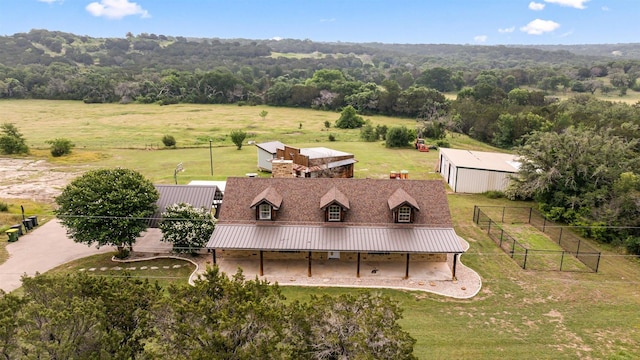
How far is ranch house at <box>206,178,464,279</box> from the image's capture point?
80.5 feet

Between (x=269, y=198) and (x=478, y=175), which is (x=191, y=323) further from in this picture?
(x=478, y=175)

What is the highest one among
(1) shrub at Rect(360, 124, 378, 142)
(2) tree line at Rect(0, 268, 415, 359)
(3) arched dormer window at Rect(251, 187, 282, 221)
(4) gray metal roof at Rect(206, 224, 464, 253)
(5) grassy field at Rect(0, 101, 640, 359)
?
(2) tree line at Rect(0, 268, 415, 359)

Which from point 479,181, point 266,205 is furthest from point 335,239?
point 479,181

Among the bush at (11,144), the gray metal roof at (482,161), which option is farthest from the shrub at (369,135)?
the bush at (11,144)

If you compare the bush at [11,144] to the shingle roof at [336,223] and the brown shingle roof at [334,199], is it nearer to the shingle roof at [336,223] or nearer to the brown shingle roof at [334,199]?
the shingle roof at [336,223]

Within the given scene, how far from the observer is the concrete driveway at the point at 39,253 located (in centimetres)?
2531

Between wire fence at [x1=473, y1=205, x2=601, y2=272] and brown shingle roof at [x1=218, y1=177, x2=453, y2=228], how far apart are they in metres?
6.26

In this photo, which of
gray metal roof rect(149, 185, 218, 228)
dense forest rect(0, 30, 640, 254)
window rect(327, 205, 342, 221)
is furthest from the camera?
dense forest rect(0, 30, 640, 254)

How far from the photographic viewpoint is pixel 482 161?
4594cm

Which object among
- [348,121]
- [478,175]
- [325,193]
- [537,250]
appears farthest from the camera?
[348,121]

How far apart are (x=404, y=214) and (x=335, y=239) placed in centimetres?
450

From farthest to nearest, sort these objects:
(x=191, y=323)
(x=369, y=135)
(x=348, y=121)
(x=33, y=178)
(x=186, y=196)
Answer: (x=348, y=121) → (x=369, y=135) → (x=33, y=178) → (x=186, y=196) → (x=191, y=323)

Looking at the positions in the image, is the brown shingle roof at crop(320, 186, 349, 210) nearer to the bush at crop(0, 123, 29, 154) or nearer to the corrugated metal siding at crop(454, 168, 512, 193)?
the corrugated metal siding at crop(454, 168, 512, 193)

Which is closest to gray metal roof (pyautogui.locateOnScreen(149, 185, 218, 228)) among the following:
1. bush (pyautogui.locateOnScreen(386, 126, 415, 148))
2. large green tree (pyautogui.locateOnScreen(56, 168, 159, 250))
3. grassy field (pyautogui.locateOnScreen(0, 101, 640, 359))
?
large green tree (pyautogui.locateOnScreen(56, 168, 159, 250))
